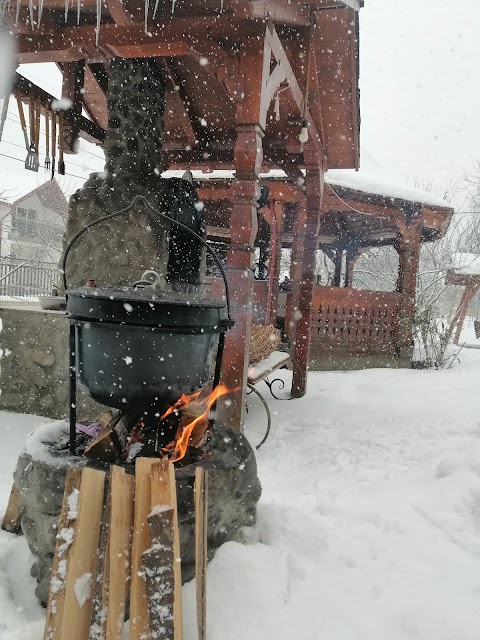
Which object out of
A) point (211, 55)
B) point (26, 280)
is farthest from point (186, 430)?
point (26, 280)

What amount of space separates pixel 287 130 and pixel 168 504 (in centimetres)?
460

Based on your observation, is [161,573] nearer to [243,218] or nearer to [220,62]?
[243,218]

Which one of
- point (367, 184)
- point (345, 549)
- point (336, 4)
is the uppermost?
point (336, 4)

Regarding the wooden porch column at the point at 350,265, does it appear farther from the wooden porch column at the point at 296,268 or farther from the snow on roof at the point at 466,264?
the wooden porch column at the point at 296,268

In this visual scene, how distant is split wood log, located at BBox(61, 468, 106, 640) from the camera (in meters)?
1.46

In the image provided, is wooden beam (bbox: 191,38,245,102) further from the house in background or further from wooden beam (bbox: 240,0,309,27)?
the house in background

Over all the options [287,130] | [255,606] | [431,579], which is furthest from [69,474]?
[287,130]

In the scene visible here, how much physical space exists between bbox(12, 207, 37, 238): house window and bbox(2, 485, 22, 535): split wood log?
2896 cm

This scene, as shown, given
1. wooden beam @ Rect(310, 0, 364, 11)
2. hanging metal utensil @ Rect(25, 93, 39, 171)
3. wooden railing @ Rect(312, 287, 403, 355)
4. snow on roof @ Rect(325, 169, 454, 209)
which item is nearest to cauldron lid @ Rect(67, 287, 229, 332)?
wooden beam @ Rect(310, 0, 364, 11)

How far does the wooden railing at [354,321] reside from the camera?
937 cm

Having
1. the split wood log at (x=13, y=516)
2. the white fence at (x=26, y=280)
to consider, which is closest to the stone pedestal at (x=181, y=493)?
the split wood log at (x=13, y=516)

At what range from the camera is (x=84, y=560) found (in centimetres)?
152

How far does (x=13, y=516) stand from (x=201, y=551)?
1147 millimetres

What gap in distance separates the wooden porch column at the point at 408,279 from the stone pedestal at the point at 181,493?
808 cm
